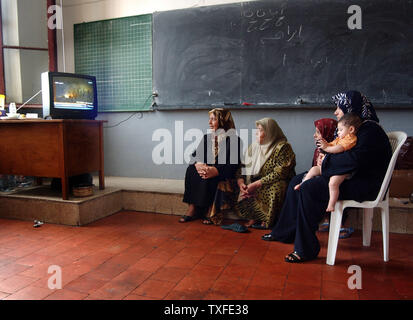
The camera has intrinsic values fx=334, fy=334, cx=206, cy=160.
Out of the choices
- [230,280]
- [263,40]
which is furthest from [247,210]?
[263,40]

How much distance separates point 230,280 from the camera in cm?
204

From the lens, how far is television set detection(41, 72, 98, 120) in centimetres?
340

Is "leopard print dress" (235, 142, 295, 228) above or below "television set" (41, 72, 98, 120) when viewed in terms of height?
below

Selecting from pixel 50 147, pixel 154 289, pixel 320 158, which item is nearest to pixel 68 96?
pixel 50 147

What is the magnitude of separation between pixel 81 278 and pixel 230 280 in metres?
0.92

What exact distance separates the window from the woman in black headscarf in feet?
12.1

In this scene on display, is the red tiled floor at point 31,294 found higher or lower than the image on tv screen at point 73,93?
lower

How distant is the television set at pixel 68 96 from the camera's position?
3396 mm

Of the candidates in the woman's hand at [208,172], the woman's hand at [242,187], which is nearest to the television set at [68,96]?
the woman's hand at [208,172]

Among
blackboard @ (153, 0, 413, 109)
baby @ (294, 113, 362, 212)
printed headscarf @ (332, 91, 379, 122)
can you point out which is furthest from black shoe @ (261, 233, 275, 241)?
blackboard @ (153, 0, 413, 109)

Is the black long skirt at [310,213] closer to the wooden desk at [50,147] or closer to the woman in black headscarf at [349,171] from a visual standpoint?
the woman in black headscarf at [349,171]

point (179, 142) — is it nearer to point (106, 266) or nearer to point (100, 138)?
point (100, 138)

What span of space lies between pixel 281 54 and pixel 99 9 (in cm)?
251

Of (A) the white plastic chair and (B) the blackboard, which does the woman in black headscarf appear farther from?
(B) the blackboard
